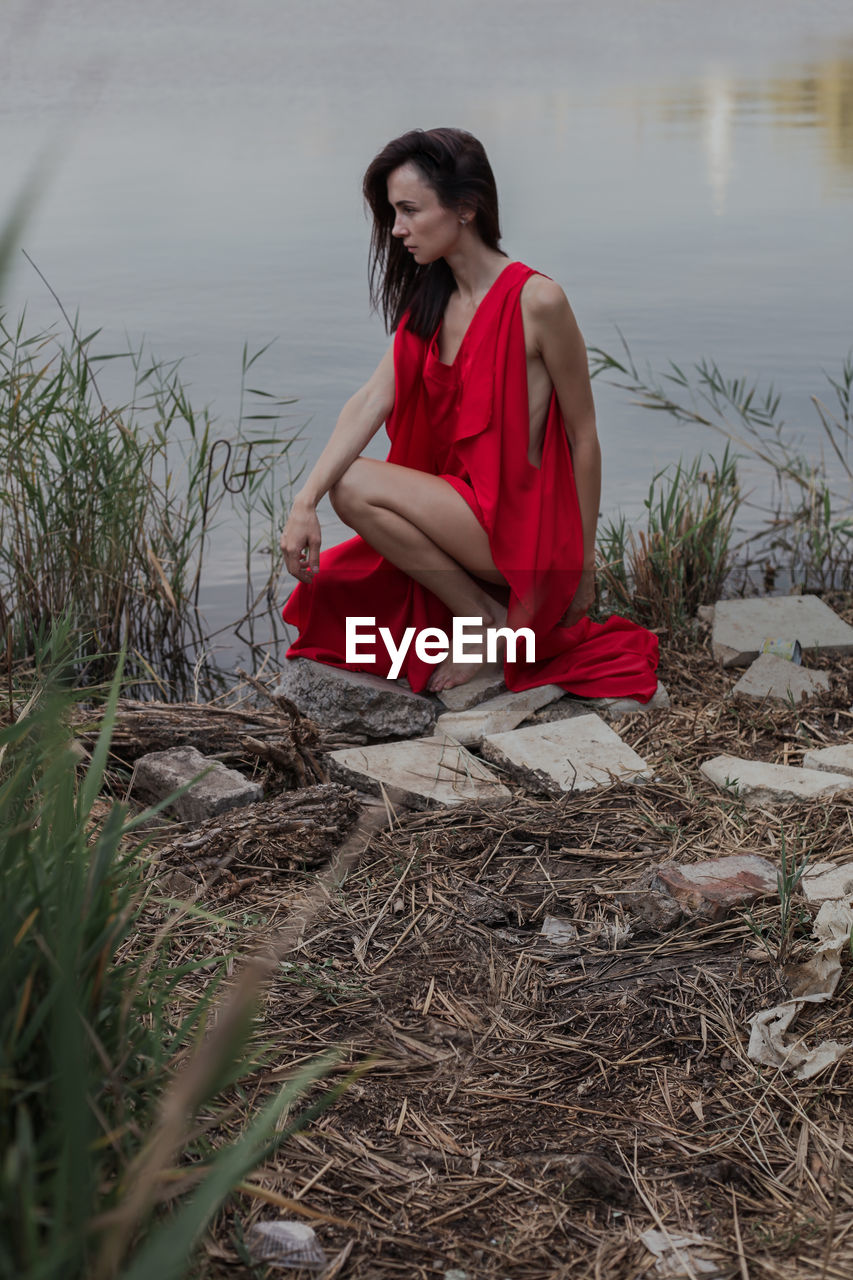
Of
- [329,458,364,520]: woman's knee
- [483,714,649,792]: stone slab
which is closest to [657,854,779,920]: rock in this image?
[483,714,649,792]: stone slab

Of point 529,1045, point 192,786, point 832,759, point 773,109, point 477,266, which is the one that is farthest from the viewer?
point 773,109

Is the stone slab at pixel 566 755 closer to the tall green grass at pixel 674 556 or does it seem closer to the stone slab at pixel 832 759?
the stone slab at pixel 832 759

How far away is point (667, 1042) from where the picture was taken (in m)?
1.72

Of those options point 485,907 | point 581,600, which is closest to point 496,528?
point 581,600

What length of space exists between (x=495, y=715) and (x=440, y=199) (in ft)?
4.27

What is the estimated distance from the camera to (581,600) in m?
3.37

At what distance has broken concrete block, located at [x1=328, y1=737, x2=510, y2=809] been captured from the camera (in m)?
2.59

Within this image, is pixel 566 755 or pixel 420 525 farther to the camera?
pixel 420 525

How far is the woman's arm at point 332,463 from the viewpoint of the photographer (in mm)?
3131

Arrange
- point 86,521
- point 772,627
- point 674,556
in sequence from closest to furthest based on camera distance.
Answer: point 86,521 → point 772,627 → point 674,556

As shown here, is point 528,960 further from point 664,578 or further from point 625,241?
point 625,241

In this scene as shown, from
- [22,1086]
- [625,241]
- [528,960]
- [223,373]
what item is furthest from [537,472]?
[625,241]

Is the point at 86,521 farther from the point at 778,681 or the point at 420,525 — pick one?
the point at 778,681

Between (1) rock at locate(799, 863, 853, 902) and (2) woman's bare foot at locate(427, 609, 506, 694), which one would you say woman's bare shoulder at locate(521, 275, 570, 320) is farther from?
(1) rock at locate(799, 863, 853, 902)
